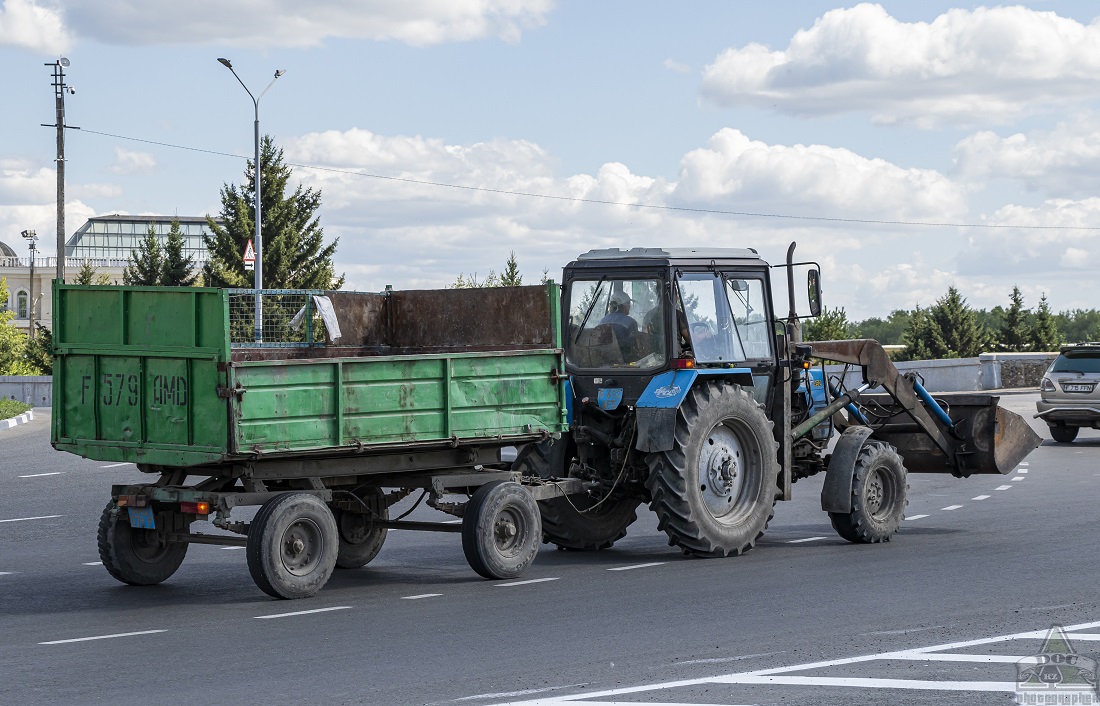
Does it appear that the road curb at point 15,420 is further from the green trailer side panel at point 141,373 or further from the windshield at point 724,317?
the windshield at point 724,317

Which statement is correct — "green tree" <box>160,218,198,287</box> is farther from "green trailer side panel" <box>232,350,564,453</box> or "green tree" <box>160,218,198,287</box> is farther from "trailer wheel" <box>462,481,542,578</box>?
"trailer wheel" <box>462,481,542,578</box>

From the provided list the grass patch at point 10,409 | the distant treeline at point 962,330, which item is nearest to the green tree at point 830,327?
the distant treeline at point 962,330

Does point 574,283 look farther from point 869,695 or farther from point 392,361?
point 869,695

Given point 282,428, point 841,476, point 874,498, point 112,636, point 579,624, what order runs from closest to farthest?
point 112,636 → point 579,624 → point 282,428 → point 841,476 → point 874,498

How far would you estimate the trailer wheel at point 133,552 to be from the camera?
37.0 feet

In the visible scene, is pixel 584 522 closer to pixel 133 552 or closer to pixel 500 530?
pixel 500 530

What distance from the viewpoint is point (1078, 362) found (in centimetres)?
2738

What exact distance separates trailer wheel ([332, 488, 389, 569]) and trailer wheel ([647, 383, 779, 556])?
232 cm

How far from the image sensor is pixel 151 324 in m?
10.7

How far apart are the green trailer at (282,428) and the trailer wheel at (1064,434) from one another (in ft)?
58.6

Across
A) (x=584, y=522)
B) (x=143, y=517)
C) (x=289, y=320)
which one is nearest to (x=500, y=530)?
(x=584, y=522)

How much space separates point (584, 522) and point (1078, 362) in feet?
54.9

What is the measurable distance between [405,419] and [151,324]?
6.39 feet

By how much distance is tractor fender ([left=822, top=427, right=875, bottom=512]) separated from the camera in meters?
13.5
